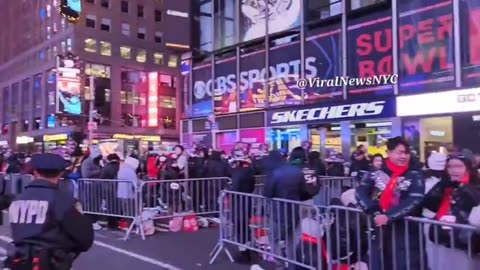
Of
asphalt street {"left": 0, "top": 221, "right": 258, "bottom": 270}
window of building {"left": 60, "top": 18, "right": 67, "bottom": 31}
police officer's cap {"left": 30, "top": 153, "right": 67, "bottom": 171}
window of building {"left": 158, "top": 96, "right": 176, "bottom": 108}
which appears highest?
window of building {"left": 60, "top": 18, "right": 67, "bottom": 31}

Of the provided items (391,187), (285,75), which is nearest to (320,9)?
(285,75)

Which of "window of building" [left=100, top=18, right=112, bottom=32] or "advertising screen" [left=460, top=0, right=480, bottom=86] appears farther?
"window of building" [left=100, top=18, right=112, bottom=32]

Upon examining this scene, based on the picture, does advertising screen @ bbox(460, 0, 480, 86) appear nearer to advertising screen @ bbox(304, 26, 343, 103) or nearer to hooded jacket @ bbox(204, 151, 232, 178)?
advertising screen @ bbox(304, 26, 343, 103)

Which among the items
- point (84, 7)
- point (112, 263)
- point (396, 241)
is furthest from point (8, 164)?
point (84, 7)

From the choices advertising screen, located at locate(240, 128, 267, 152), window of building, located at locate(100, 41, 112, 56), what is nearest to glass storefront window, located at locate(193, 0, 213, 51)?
advertising screen, located at locate(240, 128, 267, 152)

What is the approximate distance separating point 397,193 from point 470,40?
1522 centimetres

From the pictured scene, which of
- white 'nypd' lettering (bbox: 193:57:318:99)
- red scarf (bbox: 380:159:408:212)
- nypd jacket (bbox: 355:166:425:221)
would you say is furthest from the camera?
white 'nypd' lettering (bbox: 193:57:318:99)

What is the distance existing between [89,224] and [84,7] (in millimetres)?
67558

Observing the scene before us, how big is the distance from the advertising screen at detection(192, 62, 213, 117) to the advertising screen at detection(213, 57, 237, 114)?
1.96ft

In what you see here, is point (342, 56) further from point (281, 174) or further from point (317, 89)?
point (281, 174)

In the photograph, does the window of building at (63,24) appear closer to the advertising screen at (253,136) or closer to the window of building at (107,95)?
the window of building at (107,95)

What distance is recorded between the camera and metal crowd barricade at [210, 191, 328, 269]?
20.5 ft

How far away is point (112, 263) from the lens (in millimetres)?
8367

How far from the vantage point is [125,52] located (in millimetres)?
71125
